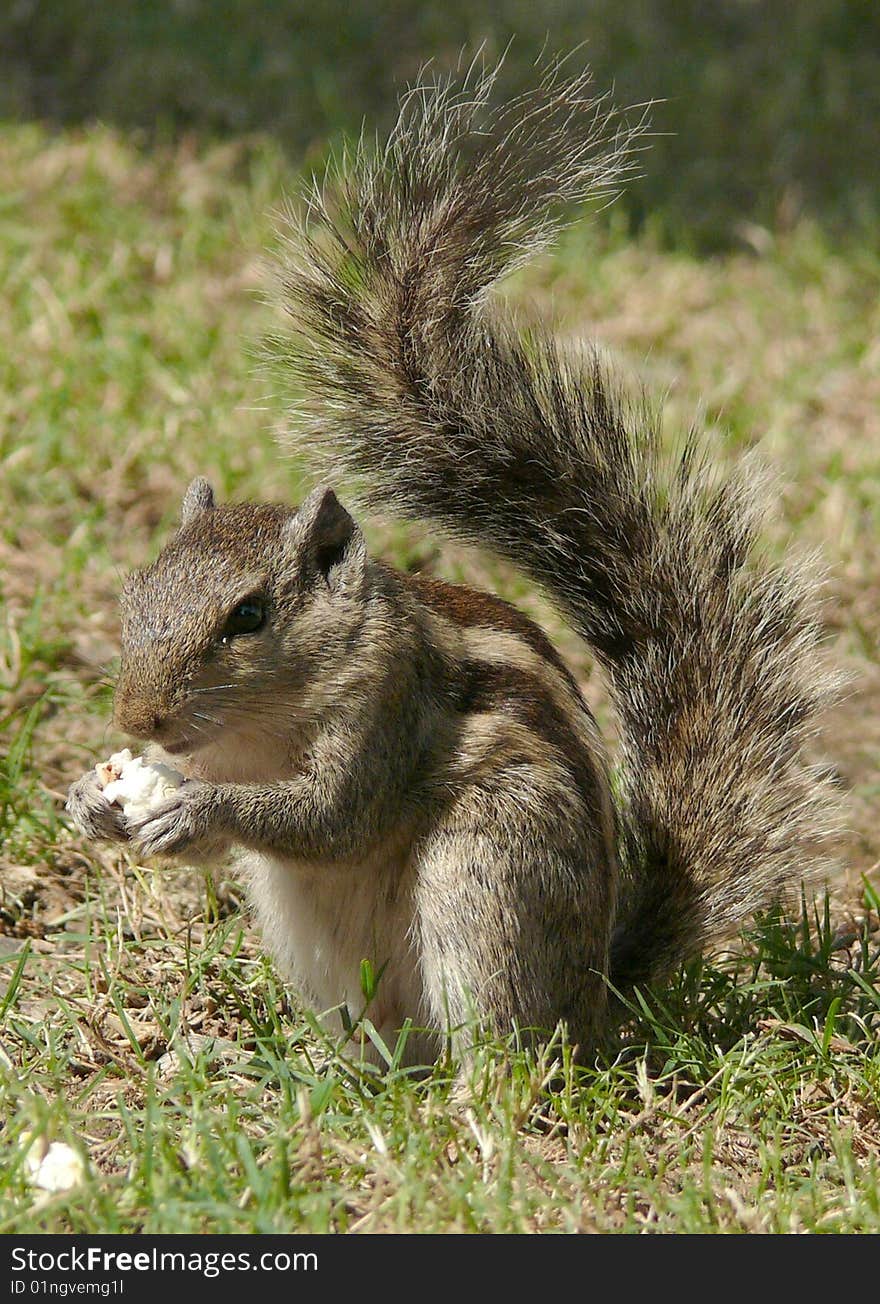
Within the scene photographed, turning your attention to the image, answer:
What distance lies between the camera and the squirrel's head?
9.53 ft

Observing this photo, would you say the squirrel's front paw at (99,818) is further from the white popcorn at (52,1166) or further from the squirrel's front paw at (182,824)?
the white popcorn at (52,1166)

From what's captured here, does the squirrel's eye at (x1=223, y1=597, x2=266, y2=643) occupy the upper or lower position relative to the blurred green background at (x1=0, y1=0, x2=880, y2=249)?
lower

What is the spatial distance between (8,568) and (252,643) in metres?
1.89

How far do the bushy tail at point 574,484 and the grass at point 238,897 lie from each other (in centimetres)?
24

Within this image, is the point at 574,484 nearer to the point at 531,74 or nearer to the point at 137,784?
the point at 137,784

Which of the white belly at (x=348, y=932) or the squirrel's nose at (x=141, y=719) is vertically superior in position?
the squirrel's nose at (x=141, y=719)

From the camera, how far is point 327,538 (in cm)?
316

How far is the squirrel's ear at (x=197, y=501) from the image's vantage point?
3287mm

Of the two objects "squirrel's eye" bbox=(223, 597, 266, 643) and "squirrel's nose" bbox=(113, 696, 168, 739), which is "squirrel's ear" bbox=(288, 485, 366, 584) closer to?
"squirrel's eye" bbox=(223, 597, 266, 643)

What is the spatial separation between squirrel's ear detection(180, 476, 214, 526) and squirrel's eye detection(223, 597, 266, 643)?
1.08 feet

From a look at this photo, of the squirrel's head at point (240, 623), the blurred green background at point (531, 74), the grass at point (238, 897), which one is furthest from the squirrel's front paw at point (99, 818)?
the blurred green background at point (531, 74)

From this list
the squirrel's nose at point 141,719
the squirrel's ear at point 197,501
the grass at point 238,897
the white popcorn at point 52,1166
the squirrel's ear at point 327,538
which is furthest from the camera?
the squirrel's ear at point 197,501

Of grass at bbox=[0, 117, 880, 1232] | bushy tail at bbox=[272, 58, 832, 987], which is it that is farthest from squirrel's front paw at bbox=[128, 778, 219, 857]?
bushy tail at bbox=[272, 58, 832, 987]

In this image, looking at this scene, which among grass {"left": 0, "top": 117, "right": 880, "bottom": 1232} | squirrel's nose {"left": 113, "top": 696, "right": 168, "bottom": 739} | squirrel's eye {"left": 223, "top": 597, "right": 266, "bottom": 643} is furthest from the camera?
squirrel's eye {"left": 223, "top": 597, "right": 266, "bottom": 643}
